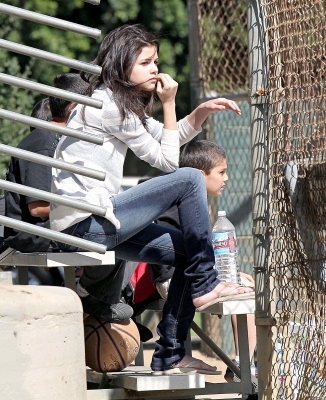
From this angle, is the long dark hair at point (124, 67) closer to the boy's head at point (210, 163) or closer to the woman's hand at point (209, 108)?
the woman's hand at point (209, 108)

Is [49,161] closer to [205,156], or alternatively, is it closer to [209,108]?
[209,108]

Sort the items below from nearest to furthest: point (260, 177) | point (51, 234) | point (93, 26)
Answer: point (51, 234), point (260, 177), point (93, 26)

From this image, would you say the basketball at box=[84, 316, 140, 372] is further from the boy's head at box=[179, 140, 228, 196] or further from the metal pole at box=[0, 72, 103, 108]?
the metal pole at box=[0, 72, 103, 108]

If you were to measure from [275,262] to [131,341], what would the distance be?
1150mm

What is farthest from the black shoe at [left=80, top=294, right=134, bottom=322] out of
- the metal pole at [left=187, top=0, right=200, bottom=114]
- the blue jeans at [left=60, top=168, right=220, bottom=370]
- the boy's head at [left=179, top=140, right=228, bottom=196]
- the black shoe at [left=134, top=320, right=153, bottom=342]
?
the metal pole at [left=187, top=0, right=200, bottom=114]

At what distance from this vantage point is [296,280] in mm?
3971

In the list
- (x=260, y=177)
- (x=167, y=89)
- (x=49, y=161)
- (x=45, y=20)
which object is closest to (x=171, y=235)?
(x=260, y=177)

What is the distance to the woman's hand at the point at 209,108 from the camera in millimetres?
4270

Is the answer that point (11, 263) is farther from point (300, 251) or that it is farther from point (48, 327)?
point (300, 251)

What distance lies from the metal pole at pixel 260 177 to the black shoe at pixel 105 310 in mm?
973

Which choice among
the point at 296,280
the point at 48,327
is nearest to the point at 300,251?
the point at 296,280

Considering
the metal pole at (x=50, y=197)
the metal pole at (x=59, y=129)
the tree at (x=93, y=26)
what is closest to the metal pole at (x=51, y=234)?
the metal pole at (x=50, y=197)

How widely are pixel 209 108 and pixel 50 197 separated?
1.02m

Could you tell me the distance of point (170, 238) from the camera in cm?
445
